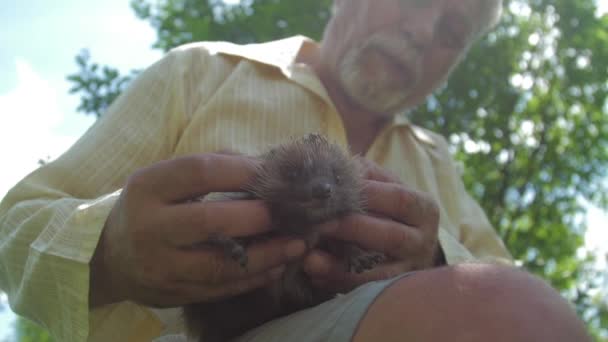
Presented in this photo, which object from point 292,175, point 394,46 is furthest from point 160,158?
point 394,46

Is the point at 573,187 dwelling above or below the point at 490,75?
below

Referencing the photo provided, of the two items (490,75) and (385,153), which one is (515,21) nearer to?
(490,75)

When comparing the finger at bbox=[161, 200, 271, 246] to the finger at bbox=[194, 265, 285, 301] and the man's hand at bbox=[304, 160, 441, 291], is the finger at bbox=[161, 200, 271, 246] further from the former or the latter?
the man's hand at bbox=[304, 160, 441, 291]

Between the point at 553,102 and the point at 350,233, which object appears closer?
the point at 350,233

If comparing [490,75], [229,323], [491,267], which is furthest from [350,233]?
[490,75]

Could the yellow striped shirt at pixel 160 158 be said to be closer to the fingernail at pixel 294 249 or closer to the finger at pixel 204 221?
the finger at pixel 204 221

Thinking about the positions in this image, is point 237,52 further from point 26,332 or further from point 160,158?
point 26,332

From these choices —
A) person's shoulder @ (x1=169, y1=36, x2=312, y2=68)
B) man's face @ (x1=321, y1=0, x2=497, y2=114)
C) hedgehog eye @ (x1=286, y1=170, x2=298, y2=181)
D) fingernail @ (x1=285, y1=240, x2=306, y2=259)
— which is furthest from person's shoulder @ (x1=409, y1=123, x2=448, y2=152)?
fingernail @ (x1=285, y1=240, x2=306, y2=259)
